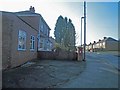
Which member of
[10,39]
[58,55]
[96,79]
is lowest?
[96,79]

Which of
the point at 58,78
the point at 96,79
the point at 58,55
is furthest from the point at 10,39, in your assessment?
the point at 58,55

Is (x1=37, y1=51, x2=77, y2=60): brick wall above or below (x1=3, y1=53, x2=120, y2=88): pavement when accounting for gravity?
above

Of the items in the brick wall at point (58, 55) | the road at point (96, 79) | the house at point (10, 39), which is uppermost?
the house at point (10, 39)

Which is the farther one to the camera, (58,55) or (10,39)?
(58,55)

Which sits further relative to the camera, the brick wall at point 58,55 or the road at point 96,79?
the brick wall at point 58,55

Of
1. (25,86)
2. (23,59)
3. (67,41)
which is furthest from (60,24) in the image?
(25,86)

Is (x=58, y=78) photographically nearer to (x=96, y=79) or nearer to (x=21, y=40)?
(x=96, y=79)

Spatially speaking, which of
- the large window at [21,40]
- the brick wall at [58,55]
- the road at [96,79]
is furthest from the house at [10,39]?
the brick wall at [58,55]

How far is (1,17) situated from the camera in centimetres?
1420

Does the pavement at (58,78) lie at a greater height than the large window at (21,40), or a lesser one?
lesser

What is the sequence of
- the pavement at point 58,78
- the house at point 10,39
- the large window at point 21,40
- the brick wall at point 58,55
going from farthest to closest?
the brick wall at point 58,55
the large window at point 21,40
the house at point 10,39
the pavement at point 58,78

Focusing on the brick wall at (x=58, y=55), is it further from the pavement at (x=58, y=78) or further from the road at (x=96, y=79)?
the pavement at (x=58, y=78)

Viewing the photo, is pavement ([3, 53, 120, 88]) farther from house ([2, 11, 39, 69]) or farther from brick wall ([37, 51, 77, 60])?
brick wall ([37, 51, 77, 60])

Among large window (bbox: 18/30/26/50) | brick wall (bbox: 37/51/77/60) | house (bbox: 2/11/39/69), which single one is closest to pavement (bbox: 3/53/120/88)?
house (bbox: 2/11/39/69)
